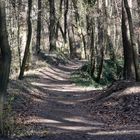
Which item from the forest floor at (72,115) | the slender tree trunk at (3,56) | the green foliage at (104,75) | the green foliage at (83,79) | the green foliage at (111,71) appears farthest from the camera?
the green foliage at (111,71)

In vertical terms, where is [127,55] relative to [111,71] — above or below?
above

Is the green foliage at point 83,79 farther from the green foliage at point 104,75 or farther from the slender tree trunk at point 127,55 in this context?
the slender tree trunk at point 127,55

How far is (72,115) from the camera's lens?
1759cm

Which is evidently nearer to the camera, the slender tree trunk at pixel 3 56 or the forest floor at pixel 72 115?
the slender tree trunk at pixel 3 56

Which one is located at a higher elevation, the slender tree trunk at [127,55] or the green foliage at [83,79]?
the slender tree trunk at [127,55]

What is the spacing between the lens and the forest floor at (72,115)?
13273 millimetres

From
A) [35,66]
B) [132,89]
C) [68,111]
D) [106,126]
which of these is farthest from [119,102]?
[35,66]

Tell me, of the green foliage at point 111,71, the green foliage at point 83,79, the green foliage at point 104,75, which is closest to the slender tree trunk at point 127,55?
the green foliage at point 104,75

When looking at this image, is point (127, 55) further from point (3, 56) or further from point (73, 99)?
point (3, 56)

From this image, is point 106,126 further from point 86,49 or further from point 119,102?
point 86,49

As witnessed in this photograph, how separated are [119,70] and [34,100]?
1602cm

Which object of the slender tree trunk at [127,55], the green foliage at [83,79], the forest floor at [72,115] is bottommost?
the forest floor at [72,115]

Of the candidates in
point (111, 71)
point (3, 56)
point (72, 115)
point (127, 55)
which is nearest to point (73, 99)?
point (127, 55)

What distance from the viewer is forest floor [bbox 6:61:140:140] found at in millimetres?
13273
